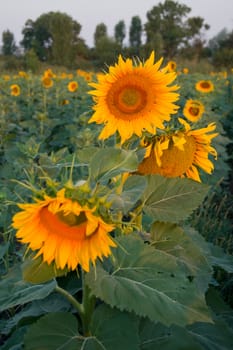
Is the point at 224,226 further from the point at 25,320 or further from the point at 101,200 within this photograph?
the point at 101,200

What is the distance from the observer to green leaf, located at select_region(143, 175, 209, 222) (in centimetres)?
115

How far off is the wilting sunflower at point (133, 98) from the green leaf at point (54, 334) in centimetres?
48

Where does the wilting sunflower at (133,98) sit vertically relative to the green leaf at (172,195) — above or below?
above

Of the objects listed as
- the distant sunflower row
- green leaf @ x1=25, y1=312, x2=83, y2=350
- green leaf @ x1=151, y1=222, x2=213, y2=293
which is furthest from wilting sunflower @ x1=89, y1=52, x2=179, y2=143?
green leaf @ x1=25, y1=312, x2=83, y2=350

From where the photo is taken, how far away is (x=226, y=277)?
7.48 ft

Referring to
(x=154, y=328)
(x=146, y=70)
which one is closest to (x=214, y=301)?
(x=154, y=328)

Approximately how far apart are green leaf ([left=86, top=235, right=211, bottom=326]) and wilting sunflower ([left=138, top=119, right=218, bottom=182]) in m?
0.20

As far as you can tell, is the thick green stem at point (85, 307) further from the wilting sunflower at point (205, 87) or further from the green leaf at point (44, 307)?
the wilting sunflower at point (205, 87)

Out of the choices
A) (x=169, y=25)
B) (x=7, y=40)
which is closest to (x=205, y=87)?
(x=169, y=25)

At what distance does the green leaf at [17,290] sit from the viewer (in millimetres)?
1136

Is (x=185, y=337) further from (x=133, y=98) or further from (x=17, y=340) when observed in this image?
(x=133, y=98)

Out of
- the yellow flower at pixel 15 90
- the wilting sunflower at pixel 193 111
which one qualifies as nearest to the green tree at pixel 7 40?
the yellow flower at pixel 15 90

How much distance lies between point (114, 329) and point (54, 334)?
15 centimetres

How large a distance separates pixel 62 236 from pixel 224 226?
2.21m
